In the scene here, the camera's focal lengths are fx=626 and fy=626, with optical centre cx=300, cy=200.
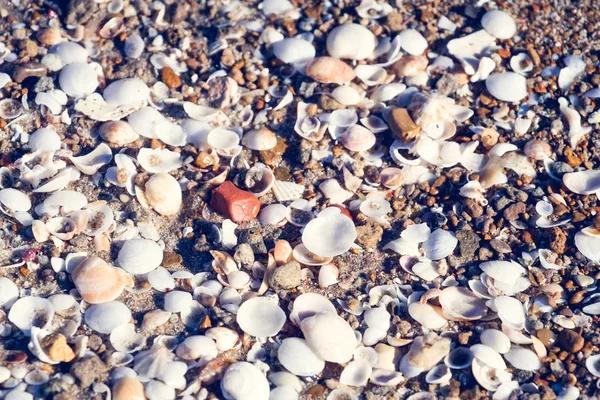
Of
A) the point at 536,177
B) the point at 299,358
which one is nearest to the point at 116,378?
the point at 299,358

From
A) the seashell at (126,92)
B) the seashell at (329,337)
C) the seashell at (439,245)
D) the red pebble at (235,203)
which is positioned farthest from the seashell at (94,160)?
the seashell at (439,245)

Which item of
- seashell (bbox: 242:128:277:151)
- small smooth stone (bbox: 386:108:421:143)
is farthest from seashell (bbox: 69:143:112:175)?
small smooth stone (bbox: 386:108:421:143)

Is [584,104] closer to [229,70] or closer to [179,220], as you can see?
[229,70]

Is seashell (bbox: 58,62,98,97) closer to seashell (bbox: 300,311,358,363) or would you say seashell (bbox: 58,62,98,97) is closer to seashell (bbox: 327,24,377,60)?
seashell (bbox: 327,24,377,60)

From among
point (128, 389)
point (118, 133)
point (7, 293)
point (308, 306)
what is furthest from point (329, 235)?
point (7, 293)

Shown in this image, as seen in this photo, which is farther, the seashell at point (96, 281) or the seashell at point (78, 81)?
the seashell at point (78, 81)

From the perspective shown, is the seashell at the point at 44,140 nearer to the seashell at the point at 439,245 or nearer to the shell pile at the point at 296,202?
the shell pile at the point at 296,202

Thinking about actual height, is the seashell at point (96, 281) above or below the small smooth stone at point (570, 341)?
above
